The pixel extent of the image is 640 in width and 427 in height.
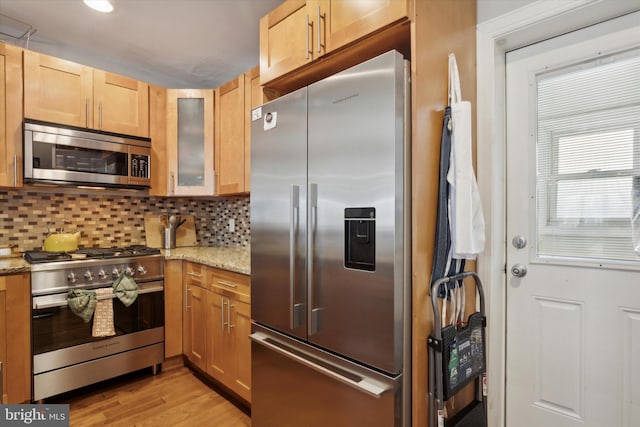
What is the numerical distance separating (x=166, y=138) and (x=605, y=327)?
307 centimetres

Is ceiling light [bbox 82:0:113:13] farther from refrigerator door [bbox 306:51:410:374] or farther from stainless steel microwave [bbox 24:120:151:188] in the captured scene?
refrigerator door [bbox 306:51:410:374]

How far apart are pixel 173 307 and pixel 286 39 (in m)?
2.07

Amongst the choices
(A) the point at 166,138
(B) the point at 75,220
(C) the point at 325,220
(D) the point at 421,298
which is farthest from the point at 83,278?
(D) the point at 421,298

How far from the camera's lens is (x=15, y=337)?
6.45 feet

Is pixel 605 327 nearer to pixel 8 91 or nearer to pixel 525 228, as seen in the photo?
pixel 525 228

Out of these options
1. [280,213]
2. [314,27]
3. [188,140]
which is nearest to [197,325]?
[280,213]

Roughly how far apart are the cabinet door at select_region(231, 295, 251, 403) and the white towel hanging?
1268 mm

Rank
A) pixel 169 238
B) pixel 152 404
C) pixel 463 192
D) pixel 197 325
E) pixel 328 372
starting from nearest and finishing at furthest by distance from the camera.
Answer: pixel 463 192
pixel 328 372
pixel 152 404
pixel 197 325
pixel 169 238

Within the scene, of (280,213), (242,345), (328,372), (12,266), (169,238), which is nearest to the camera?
(328,372)

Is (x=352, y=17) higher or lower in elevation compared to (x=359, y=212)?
higher

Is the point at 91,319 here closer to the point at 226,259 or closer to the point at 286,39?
the point at 226,259

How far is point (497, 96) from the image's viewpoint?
62.4 inches

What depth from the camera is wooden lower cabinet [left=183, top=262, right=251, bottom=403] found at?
205cm

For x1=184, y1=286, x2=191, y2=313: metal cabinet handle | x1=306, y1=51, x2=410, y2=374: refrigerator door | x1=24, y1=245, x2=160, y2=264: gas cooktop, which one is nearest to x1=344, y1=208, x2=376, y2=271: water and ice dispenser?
x1=306, y1=51, x2=410, y2=374: refrigerator door
